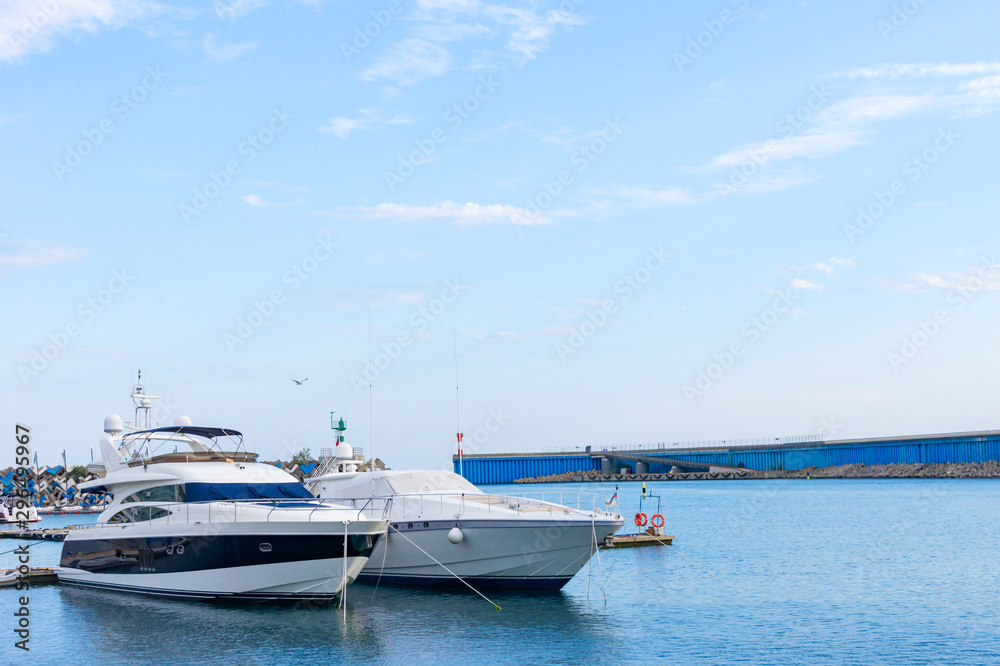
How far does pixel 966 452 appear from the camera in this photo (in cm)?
10900

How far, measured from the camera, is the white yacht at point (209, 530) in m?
23.3

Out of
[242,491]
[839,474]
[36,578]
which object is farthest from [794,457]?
[36,578]

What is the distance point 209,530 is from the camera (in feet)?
78.7

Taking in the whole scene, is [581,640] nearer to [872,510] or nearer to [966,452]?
[872,510]

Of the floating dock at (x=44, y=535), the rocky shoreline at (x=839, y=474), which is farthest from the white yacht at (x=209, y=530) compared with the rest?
the rocky shoreline at (x=839, y=474)

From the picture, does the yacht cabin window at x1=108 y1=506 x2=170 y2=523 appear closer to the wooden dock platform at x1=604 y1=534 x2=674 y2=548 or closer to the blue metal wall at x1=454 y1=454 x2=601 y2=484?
the wooden dock platform at x1=604 y1=534 x2=674 y2=548

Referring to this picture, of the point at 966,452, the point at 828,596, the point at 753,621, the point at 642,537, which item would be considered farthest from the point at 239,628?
the point at 966,452

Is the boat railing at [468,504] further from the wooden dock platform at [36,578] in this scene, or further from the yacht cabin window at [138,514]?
the wooden dock platform at [36,578]

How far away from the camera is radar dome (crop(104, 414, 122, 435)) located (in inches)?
1215

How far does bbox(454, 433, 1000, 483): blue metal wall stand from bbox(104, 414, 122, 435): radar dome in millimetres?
104674

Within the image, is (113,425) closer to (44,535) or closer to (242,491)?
(242,491)

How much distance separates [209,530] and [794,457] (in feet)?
369

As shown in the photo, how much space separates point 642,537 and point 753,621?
15825mm

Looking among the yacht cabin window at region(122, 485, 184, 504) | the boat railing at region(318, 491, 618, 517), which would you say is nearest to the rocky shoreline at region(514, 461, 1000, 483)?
the boat railing at region(318, 491, 618, 517)
